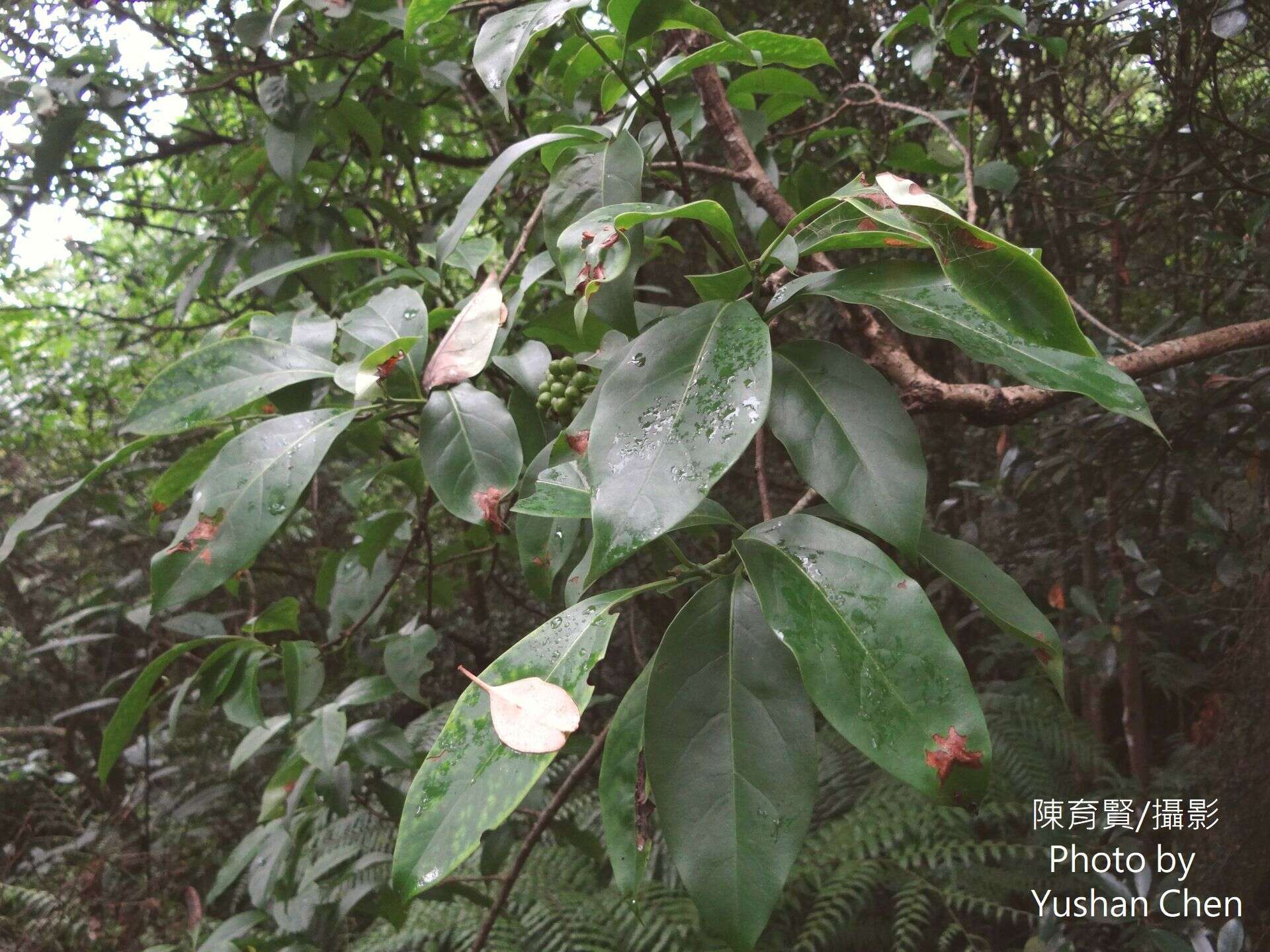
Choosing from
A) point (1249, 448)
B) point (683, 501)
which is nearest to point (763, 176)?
point (683, 501)

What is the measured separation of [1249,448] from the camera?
139cm

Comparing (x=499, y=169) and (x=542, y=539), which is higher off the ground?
(x=499, y=169)

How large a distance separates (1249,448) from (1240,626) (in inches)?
16.7

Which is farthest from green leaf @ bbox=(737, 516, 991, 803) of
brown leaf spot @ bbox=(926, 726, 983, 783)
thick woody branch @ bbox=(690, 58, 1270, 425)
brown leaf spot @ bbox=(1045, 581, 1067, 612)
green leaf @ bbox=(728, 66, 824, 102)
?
brown leaf spot @ bbox=(1045, 581, 1067, 612)

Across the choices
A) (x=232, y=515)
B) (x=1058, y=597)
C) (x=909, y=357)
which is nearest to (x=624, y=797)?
(x=232, y=515)

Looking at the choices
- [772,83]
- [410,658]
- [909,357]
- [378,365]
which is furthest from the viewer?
[410,658]

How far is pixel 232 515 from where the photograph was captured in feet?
1.94

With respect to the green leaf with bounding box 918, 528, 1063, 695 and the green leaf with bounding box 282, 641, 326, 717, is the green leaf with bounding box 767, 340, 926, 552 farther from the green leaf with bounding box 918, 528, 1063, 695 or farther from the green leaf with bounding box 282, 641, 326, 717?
the green leaf with bounding box 282, 641, 326, 717

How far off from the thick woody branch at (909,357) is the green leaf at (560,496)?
19cm

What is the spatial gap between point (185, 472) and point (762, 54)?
64cm

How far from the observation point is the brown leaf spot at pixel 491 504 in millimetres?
615

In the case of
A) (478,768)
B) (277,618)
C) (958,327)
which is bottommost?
(277,618)

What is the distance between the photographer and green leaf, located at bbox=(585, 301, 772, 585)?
395 millimetres

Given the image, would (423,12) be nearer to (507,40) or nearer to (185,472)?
(507,40)
